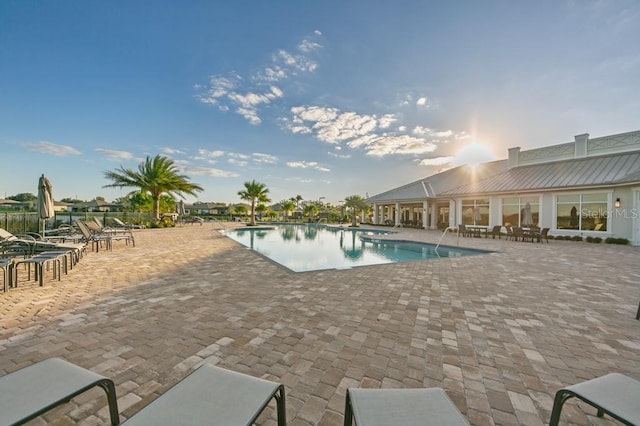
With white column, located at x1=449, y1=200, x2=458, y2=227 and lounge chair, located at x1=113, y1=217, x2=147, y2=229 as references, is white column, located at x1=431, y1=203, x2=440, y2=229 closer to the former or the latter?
white column, located at x1=449, y1=200, x2=458, y2=227

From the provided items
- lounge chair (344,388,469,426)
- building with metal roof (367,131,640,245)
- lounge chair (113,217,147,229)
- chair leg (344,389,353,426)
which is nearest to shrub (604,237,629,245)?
Answer: building with metal roof (367,131,640,245)

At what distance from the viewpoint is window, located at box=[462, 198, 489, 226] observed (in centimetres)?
1797

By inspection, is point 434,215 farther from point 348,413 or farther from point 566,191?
point 348,413

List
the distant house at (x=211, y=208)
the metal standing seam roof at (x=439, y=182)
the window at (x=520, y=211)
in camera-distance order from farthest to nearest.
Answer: the distant house at (x=211, y=208)
the metal standing seam roof at (x=439, y=182)
the window at (x=520, y=211)

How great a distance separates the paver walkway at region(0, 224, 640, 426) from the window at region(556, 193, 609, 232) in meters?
11.0

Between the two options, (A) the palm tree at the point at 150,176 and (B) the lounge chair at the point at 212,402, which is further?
(A) the palm tree at the point at 150,176

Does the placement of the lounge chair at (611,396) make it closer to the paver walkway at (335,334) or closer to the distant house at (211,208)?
the paver walkway at (335,334)

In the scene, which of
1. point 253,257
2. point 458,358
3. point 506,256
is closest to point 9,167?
point 253,257

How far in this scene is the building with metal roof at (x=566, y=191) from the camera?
12.7 m

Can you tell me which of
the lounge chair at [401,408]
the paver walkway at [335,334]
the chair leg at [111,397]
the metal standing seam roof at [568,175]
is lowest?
the paver walkway at [335,334]

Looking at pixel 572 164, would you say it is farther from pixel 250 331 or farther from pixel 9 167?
pixel 9 167

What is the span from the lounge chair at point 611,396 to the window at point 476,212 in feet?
60.9

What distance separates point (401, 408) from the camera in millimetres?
1307

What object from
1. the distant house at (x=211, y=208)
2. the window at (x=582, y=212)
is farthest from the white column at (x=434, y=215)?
the distant house at (x=211, y=208)
